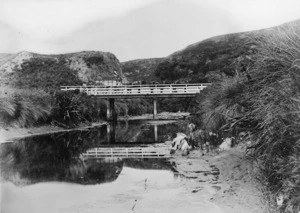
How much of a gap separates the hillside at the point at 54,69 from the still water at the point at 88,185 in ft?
151

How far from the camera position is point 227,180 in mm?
11344

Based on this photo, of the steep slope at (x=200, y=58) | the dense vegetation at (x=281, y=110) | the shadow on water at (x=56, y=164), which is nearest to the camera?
the dense vegetation at (x=281, y=110)

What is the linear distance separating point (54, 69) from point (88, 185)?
210 ft

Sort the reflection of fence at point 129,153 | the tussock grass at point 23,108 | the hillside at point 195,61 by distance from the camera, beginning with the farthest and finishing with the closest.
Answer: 1. the hillside at point 195,61
2. the tussock grass at point 23,108
3. the reflection of fence at point 129,153

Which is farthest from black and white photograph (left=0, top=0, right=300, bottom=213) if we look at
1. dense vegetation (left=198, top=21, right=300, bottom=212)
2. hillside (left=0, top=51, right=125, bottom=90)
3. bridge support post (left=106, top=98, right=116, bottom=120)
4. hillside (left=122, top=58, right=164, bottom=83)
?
hillside (left=122, top=58, right=164, bottom=83)

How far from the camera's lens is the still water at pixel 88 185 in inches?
356

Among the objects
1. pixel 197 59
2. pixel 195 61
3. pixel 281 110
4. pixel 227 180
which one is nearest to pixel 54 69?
pixel 195 61

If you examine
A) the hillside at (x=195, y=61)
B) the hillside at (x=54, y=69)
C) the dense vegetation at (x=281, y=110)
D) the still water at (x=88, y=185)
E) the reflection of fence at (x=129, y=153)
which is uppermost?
the hillside at (x=195, y=61)

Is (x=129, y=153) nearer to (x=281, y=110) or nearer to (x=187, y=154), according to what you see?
(x=187, y=154)

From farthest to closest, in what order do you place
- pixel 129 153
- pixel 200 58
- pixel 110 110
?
pixel 200 58, pixel 110 110, pixel 129 153

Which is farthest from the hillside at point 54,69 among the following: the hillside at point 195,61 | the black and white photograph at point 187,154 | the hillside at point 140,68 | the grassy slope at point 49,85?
the black and white photograph at point 187,154

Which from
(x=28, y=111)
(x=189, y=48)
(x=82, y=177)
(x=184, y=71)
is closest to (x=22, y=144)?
(x=28, y=111)

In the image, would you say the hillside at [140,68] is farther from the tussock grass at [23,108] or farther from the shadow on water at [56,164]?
the shadow on water at [56,164]

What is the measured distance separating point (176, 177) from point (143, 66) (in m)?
115
